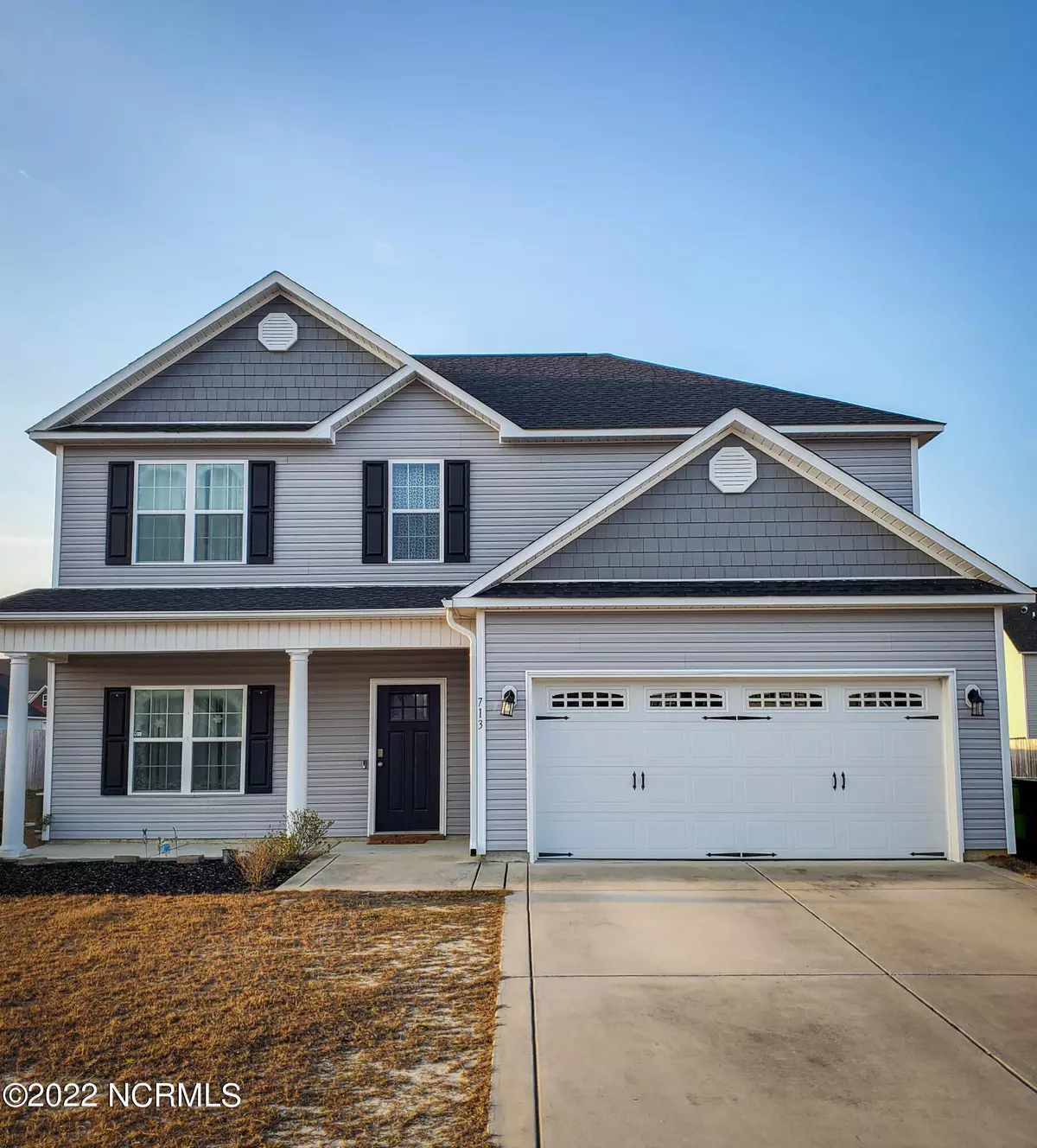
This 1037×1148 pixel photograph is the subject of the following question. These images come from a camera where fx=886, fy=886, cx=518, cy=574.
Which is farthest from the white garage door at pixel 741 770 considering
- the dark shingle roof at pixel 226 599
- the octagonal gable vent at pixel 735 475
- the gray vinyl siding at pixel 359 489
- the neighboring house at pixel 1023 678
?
the neighboring house at pixel 1023 678

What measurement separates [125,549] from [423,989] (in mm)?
9765

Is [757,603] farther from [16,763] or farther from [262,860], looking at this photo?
[16,763]

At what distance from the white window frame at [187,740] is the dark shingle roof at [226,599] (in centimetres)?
156

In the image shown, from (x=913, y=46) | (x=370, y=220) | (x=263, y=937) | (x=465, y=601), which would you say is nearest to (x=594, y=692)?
(x=465, y=601)

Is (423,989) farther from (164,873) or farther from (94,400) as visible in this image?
(94,400)

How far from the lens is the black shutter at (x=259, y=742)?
13594mm

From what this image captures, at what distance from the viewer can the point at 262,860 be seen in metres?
10.2

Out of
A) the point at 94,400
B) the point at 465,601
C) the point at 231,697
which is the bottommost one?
the point at 231,697

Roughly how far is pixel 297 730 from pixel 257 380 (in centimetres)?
583

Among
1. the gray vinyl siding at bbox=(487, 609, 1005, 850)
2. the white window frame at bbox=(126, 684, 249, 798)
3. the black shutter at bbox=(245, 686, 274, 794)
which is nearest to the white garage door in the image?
the gray vinyl siding at bbox=(487, 609, 1005, 850)

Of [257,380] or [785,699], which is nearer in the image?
[785,699]

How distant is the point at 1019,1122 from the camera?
4.45 m

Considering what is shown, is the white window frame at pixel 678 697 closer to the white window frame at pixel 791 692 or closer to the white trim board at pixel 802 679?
the white trim board at pixel 802 679

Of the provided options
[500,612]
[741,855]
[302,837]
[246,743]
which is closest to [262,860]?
[302,837]
